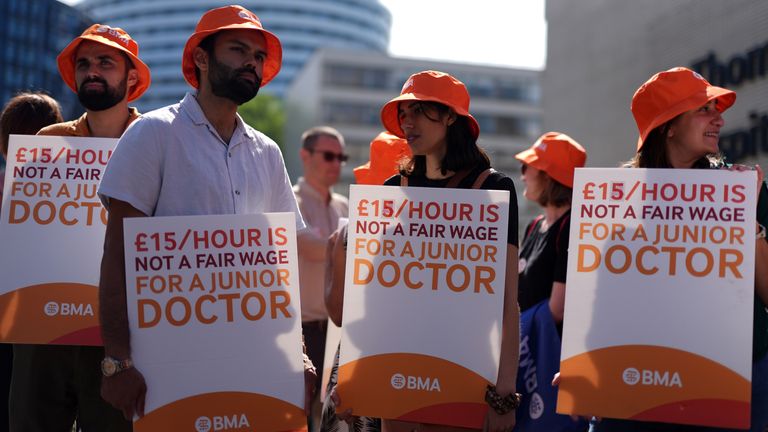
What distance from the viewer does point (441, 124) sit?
130 inches

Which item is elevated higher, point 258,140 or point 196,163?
point 258,140

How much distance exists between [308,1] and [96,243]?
130588 millimetres

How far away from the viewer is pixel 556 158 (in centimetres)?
476

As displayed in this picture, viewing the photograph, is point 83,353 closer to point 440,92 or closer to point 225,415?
point 225,415

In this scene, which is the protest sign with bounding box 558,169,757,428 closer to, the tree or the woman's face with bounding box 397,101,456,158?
the woman's face with bounding box 397,101,456,158

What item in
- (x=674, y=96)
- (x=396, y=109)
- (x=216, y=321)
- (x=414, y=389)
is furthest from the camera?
(x=396, y=109)

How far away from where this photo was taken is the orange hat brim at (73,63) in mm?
3697

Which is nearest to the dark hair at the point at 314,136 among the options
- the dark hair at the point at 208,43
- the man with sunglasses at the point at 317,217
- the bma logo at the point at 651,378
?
the man with sunglasses at the point at 317,217

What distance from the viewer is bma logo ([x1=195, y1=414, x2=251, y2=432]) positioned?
279 centimetres

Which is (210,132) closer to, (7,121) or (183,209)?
(183,209)

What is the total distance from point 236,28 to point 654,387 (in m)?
1.89

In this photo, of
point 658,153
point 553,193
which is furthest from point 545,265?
point 658,153

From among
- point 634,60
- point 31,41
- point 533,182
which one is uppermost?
point 31,41

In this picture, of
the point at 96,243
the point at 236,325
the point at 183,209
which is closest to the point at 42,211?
the point at 96,243
